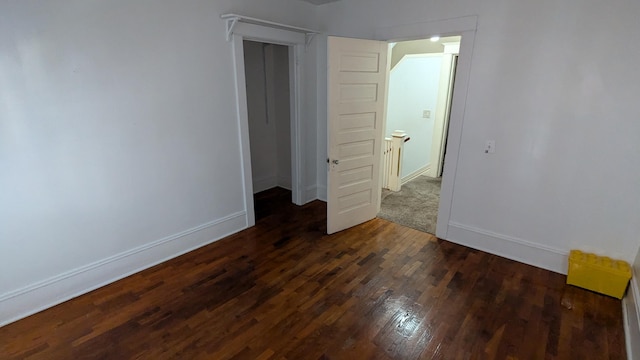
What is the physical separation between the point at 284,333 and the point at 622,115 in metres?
2.97

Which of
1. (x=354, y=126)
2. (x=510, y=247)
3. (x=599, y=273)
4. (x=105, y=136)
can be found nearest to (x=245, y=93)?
(x=354, y=126)

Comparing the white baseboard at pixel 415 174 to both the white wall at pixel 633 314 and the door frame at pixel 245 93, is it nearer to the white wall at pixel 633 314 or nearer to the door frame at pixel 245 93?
the door frame at pixel 245 93

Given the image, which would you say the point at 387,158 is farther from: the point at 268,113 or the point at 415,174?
the point at 268,113

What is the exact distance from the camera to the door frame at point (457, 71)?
2.92 meters

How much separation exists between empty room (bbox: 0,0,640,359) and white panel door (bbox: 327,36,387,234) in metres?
0.02

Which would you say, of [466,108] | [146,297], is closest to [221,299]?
[146,297]

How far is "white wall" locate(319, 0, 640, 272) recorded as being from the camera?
242 cm

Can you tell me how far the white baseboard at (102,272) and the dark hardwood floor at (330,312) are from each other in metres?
0.07

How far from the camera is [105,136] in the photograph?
248cm

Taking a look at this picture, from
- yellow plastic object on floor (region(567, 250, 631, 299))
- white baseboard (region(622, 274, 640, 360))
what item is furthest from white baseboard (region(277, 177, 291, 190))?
white baseboard (region(622, 274, 640, 360))

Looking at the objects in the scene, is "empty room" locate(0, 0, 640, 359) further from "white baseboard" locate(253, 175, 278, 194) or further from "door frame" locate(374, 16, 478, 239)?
"white baseboard" locate(253, 175, 278, 194)

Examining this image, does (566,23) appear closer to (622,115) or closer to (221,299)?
(622,115)

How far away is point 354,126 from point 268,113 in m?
1.93

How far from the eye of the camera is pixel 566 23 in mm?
2490
